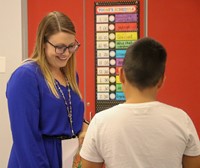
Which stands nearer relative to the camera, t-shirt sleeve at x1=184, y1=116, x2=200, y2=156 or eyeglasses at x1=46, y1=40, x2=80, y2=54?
t-shirt sleeve at x1=184, y1=116, x2=200, y2=156

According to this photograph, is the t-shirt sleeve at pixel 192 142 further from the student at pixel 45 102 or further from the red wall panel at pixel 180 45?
the red wall panel at pixel 180 45

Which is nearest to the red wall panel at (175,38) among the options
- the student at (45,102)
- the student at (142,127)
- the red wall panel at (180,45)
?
the red wall panel at (180,45)

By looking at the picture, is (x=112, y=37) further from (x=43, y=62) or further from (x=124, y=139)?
(x=124, y=139)

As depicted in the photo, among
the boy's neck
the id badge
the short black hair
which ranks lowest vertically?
the id badge

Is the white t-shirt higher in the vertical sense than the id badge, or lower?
higher

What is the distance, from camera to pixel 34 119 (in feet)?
4.07

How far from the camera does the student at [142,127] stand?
963 millimetres

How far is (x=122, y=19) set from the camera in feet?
8.32

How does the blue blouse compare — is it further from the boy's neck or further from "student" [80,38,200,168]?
the boy's neck

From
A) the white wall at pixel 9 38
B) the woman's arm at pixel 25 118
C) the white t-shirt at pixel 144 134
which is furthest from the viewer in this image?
the white wall at pixel 9 38

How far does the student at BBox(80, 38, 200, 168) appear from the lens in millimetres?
963

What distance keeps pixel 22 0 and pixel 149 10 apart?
104 cm

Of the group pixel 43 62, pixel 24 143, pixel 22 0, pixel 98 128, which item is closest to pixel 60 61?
pixel 43 62

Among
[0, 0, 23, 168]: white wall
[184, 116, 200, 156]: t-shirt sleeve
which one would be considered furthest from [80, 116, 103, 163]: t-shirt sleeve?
[0, 0, 23, 168]: white wall
